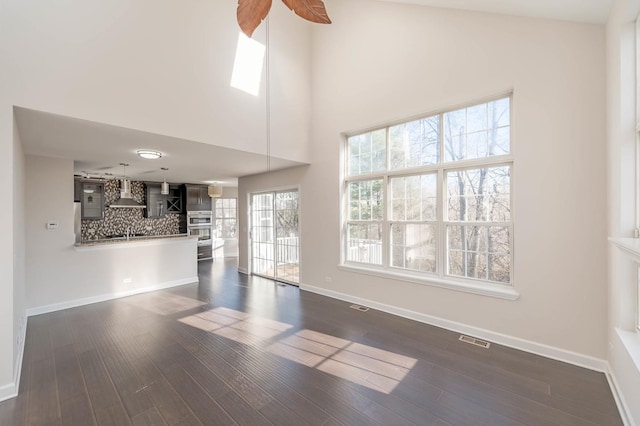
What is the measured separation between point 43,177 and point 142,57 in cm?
288

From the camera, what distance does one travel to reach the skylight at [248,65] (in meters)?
3.98

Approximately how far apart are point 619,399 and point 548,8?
347 cm

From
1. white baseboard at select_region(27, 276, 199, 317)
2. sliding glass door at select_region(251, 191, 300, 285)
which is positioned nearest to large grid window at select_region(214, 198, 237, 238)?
sliding glass door at select_region(251, 191, 300, 285)

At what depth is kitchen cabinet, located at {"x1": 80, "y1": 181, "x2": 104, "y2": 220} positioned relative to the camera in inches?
259

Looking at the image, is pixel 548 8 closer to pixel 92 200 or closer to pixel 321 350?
pixel 321 350

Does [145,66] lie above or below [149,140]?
above

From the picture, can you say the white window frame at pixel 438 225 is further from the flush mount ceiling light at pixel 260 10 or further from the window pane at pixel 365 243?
the flush mount ceiling light at pixel 260 10

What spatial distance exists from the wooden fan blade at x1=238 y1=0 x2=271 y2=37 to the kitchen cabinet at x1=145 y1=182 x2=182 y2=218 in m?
8.04

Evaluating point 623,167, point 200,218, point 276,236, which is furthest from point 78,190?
point 623,167

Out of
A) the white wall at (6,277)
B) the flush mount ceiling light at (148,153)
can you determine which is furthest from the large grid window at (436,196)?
the white wall at (6,277)

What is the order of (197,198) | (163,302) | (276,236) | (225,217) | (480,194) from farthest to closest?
(225,217)
(197,198)
(276,236)
(163,302)
(480,194)

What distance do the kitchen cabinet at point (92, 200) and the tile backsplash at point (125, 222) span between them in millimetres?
389

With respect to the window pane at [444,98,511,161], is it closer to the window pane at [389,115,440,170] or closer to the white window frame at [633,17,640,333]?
the window pane at [389,115,440,170]

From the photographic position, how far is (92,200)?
6723mm
